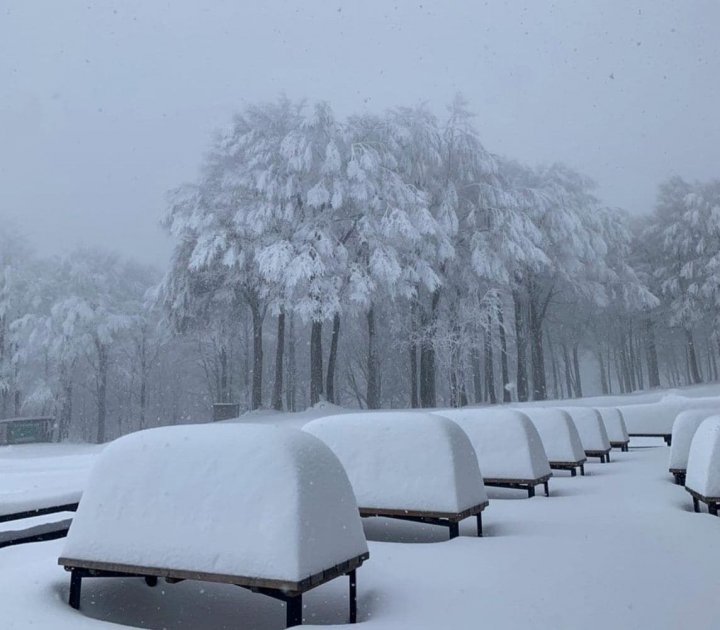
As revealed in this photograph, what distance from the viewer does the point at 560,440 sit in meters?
13.8

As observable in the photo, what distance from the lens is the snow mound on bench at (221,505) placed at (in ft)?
16.5

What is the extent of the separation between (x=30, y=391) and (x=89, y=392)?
11703 mm

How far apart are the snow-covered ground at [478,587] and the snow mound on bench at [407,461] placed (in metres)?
0.53

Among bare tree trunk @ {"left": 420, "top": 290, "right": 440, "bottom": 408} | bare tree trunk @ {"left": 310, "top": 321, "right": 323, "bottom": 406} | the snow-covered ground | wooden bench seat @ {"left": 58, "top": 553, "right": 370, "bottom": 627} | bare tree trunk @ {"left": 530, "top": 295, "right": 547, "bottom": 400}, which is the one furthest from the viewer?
bare tree trunk @ {"left": 530, "top": 295, "right": 547, "bottom": 400}

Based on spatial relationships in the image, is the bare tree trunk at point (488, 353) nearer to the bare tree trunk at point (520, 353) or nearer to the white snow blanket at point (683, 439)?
the bare tree trunk at point (520, 353)

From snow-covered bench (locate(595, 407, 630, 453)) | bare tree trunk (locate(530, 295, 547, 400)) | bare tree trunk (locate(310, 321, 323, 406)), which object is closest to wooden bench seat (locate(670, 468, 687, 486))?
snow-covered bench (locate(595, 407, 630, 453))

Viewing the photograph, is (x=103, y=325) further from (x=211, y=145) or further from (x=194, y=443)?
(x=194, y=443)

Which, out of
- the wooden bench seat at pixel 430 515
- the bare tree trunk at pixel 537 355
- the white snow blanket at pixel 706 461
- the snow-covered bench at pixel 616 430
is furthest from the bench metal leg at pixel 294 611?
the bare tree trunk at pixel 537 355

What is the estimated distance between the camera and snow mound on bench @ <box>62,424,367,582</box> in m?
5.02

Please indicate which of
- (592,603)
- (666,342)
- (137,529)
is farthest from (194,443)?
(666,342)

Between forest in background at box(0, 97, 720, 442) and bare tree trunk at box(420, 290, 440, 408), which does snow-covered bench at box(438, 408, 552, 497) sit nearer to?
forest in background at box(0, 97, 720, 442)

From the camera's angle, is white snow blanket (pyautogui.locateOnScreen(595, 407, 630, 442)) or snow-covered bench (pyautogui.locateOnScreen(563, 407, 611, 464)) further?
white snow blanket (pyautogui.locateOnScreen(595, 407, 630, 442))

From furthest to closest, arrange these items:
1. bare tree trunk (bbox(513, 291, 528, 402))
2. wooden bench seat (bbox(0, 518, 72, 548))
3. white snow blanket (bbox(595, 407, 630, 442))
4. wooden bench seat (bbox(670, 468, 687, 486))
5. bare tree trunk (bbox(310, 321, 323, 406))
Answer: bare tree trunk (bbox(513, 291, 528, 402)) < bare tree trunk (bbox(310, 321, 323, 406)) < white snow blanket (bbox(595, 407, 630, 442)) < wooden bench seat (bbox(670, 468, 687, 486)) < wooden bench seat (bbox(0, 518, 72, 548))

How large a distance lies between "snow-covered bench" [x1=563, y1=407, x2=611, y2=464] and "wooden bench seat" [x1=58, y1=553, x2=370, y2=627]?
12.2 metres
